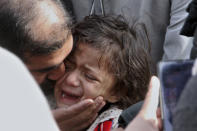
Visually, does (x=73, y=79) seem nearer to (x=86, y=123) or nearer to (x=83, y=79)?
(x=83, y=79)

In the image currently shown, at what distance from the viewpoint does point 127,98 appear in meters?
2.34

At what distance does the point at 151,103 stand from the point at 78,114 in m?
0.94

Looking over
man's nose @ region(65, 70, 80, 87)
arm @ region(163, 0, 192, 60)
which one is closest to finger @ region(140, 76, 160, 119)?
man's nose @ region(65, 70, 80, 87)

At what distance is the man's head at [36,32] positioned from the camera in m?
1.72

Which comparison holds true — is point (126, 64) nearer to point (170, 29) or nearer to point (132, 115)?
point (170, 29)

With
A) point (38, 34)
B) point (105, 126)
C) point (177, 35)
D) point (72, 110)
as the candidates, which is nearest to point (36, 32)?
point (38, 34)

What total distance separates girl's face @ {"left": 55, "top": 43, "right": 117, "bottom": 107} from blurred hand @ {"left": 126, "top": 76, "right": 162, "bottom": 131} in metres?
0.90

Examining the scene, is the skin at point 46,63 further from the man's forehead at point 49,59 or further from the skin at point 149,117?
the skin at point 149,117

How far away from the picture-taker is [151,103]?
4.25 ft

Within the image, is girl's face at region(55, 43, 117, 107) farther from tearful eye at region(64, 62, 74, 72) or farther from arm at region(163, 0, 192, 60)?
arm at region(163, 0, 192, 60)

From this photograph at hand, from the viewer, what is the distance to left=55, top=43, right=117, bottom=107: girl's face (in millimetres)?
2215

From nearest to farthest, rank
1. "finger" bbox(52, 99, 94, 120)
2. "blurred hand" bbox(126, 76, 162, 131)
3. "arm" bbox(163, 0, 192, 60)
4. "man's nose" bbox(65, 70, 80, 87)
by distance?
"blurred hand" bbox(126, 76, 162, 131) → "finger" bbox(52, 99, 94, 120) → "man's nose" bbox(65, 70, 80, 87) → "arm" bbox(163, 0, 192, 60)

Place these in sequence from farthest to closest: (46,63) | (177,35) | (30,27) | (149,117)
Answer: (177,35)
(46,63)
(30,27)
(149,117)

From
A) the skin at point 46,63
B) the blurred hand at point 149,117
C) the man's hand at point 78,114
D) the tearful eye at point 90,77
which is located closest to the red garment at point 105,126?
the man's hand at point 78,114
